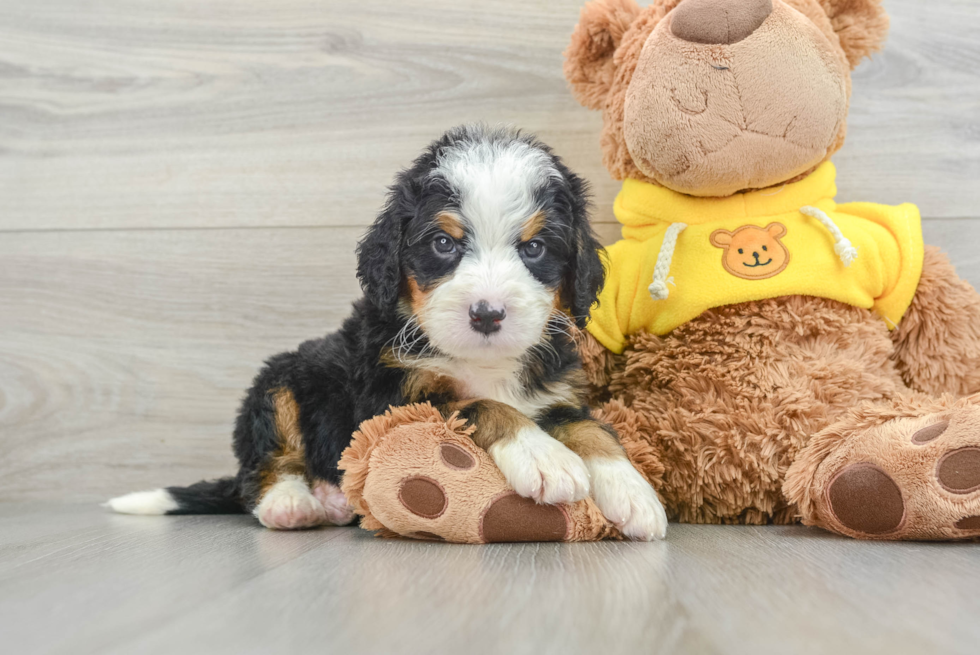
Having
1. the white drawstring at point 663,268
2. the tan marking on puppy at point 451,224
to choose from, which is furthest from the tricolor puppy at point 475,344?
the white drawstring at point 663,268

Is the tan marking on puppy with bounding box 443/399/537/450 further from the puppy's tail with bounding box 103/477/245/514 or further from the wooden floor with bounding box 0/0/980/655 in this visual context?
the wooden floor with bounding box 0/0/980/655

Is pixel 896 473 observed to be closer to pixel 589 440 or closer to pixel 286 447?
pixel 589 440

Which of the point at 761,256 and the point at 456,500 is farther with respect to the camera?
the point at 761,256

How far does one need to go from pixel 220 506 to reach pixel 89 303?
948mm

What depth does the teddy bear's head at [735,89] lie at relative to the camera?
1.72m

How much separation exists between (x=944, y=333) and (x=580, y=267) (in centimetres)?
95

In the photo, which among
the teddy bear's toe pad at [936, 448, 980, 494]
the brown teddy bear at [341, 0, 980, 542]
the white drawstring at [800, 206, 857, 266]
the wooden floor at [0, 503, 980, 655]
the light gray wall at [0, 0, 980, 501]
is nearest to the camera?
the wooden floor at [0, 503, 980, 655]

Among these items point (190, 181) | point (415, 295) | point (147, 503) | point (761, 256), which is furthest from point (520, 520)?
point (190, 181)

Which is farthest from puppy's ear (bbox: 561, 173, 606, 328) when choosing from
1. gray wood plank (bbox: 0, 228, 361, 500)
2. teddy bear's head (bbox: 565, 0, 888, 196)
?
gray wood plank (bbox: 0, 228, 361, 500)

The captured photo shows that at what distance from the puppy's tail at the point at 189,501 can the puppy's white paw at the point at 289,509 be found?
0.89 feet

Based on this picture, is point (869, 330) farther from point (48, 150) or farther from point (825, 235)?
Answer: point (48, 150)

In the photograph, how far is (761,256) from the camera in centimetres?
183

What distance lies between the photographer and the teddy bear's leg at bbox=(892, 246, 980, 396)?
6.16ft

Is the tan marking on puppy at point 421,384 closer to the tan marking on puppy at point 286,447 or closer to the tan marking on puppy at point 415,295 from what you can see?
the tan marking on puppy at point 415,295
